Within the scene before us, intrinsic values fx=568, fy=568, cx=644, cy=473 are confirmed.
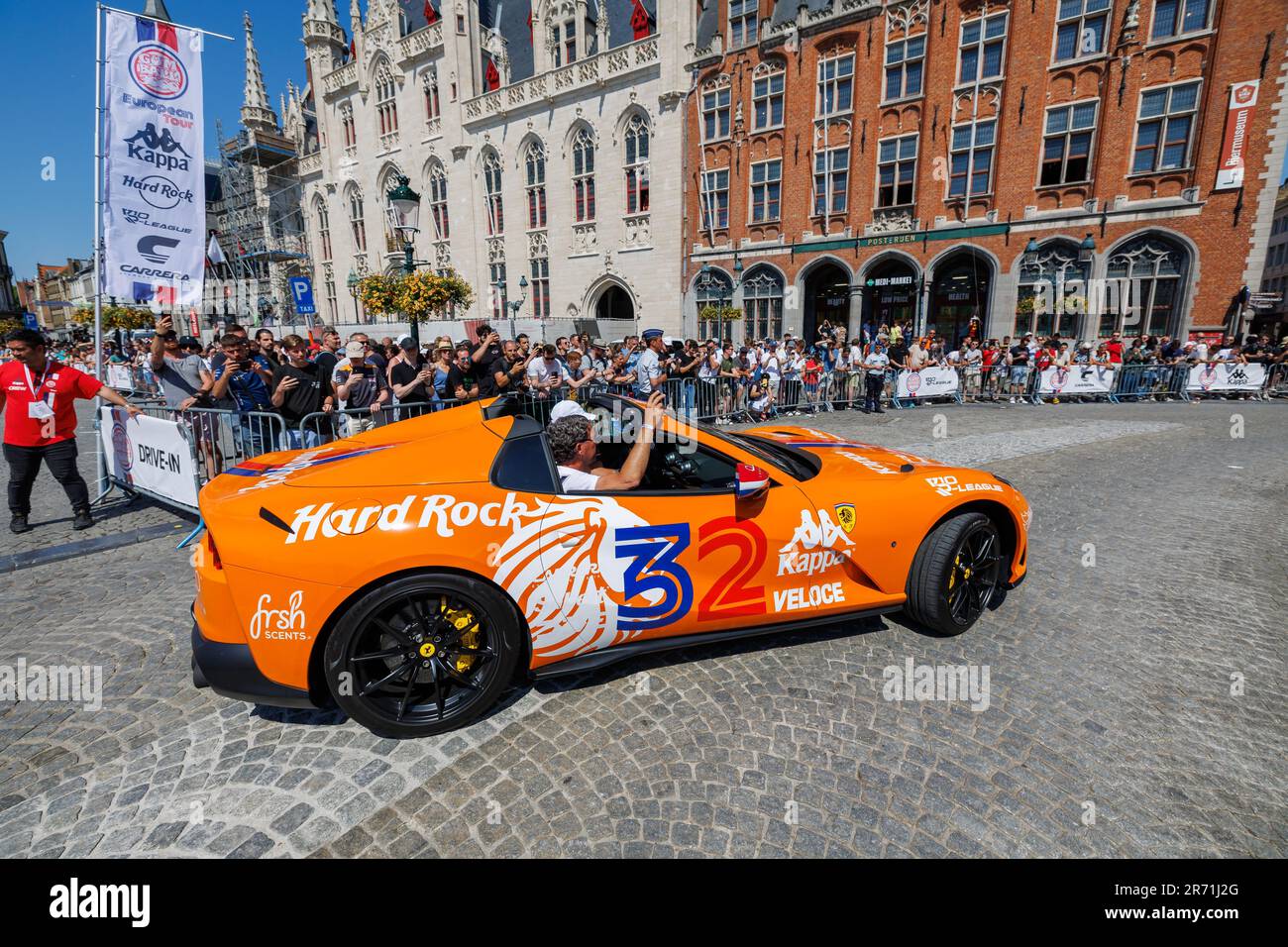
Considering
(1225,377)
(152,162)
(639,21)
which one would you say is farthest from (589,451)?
(639,21)

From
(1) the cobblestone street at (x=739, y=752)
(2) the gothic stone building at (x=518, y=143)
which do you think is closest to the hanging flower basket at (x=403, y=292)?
(2) the gothic stone building at (x=518, y=143)

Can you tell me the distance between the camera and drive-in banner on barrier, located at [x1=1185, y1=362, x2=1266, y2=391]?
46.6 ft

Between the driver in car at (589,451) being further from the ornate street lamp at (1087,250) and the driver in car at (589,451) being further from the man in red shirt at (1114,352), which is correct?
the ornate street lamp at (1087,250)

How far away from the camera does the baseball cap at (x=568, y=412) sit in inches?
126

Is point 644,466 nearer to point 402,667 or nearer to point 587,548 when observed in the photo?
point 587,548

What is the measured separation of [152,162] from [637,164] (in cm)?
2291

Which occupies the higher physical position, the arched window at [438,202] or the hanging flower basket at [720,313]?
the arched window at [438,202]

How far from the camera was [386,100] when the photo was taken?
113 ft

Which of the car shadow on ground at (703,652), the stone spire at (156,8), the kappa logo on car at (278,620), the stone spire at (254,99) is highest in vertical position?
the stone spire at (254,99)

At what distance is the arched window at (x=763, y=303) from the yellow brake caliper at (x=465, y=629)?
76.4 ft

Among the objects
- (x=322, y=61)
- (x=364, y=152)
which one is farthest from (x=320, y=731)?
(x=322, y=61)

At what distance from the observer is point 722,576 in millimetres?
2951

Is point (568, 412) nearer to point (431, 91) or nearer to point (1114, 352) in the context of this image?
point (1114, 352)
